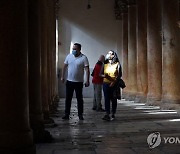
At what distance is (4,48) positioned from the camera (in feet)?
16.2

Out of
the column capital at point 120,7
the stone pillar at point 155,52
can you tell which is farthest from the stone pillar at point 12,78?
the column capital at point 120,7

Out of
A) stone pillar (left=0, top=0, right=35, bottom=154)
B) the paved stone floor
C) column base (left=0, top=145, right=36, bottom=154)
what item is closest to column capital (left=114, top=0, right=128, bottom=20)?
the paved stone floor

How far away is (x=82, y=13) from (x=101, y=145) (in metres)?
21.5

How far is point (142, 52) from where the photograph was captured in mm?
19391

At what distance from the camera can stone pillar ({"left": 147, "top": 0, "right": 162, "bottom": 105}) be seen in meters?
15.9

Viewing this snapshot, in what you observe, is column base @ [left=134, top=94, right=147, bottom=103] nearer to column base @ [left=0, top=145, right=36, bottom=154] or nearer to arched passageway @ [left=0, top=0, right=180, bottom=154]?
arched passageway @ [left=0, top=0, right=180, bottom=154]

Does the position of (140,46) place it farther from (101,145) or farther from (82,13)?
(101,145)

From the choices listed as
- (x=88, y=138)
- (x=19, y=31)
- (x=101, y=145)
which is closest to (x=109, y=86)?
(x=88, y=138)

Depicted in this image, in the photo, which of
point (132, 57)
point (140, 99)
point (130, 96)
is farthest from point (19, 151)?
point (132, 57)

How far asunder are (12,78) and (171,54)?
9376mm

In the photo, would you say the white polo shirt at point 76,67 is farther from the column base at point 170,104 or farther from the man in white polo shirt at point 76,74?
the column base at point 170,104

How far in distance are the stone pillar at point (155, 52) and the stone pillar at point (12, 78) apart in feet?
Result: 36.8

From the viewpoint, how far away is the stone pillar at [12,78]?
16.1 feet

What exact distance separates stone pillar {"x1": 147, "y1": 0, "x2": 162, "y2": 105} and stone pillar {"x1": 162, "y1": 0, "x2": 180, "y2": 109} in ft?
6.33
